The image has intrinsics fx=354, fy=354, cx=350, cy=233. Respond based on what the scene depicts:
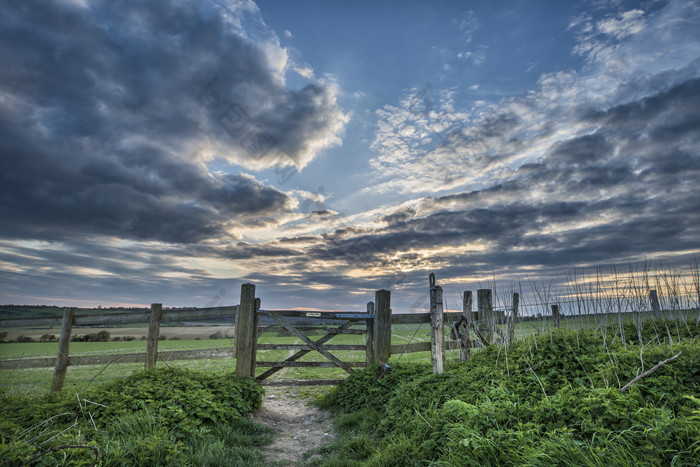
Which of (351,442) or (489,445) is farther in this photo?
(351,442)

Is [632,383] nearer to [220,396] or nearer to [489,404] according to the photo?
[489,404]

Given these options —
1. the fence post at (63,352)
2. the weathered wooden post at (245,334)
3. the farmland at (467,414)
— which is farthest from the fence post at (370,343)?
the fence post at (63,352)

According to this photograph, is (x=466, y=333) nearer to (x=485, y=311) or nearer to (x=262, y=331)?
(x=485, y=311)

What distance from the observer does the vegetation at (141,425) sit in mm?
4043

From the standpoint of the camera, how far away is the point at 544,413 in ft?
13.6

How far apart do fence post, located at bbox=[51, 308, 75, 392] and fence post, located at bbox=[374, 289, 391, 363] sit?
815 cm

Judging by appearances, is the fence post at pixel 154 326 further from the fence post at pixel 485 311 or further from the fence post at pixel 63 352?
the fence post at pixel 485 311

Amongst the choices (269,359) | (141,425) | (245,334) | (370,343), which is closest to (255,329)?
(245,334)

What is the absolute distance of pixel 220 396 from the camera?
7344 millimetres

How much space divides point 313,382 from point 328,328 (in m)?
1.51

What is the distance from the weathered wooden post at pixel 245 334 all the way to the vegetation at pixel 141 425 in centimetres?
125

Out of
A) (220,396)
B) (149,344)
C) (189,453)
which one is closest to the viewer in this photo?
(189,453)

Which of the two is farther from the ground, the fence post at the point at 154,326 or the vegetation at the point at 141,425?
Result: the fence post at the point at 154,326

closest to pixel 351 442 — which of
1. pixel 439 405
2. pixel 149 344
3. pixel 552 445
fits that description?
pixel 439 405
